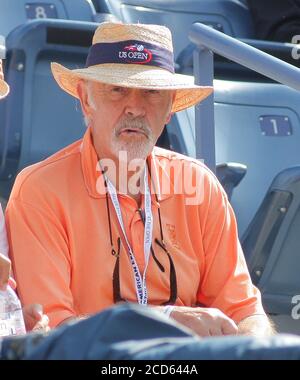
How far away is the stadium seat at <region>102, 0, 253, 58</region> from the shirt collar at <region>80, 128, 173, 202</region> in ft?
6.45

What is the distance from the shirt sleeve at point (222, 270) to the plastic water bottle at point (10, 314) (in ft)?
2.57

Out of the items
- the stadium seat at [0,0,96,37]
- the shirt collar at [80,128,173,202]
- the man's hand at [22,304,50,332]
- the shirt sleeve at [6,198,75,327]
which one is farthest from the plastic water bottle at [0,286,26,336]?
the stadium seat at [0,0,96,37]

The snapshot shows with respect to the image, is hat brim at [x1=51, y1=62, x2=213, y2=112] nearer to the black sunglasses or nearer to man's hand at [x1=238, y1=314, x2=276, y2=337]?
the black sunglasses

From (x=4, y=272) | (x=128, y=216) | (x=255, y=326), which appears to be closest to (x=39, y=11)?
(x=128, y=216)

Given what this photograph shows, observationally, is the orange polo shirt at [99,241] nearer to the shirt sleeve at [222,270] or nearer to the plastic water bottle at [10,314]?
the shirt sleeve at [222,270]

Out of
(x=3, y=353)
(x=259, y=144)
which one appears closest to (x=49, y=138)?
(x=259, y=144)

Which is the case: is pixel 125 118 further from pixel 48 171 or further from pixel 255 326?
pixel 255 326

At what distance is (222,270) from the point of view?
3.51 meters

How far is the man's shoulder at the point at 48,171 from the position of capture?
3348 millimetres

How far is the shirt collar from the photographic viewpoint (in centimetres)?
340

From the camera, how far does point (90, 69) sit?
3463 mm

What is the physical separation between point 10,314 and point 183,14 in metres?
3.17
